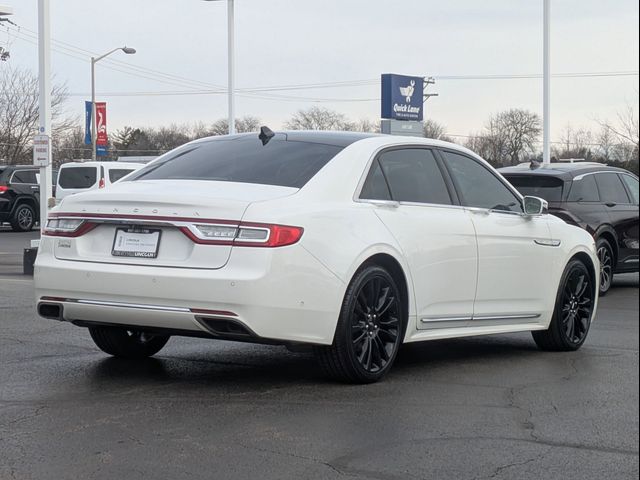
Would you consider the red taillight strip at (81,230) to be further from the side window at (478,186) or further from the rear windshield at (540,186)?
the rear windshield at (540,186)

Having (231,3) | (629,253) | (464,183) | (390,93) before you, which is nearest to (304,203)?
(464,183)

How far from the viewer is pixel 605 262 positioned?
13.7 metres

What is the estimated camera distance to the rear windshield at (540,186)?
13375mm

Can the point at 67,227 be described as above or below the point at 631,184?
below

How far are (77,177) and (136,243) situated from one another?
2338 centimetres

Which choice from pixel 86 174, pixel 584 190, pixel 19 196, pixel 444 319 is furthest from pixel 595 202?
pixel 19 196

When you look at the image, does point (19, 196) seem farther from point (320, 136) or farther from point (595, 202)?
point (320, 136)

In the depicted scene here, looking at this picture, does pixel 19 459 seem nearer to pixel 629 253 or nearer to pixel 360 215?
pixel 360 215

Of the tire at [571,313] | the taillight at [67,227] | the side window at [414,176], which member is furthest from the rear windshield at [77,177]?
the taillight at [67,227]

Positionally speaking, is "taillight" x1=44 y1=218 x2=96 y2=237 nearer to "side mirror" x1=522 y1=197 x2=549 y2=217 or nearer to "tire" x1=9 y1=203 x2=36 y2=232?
"side mirror" x1=522 y1=197 x2=549 y2=217

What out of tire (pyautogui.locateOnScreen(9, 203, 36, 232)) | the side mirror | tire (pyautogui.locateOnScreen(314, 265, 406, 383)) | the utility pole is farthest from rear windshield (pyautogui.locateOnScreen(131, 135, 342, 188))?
tire (pyautogui.locateOnScreen(9, 203, 36, 232))

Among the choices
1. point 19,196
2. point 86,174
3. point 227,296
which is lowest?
point 227,296

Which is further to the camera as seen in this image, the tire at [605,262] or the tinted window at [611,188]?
the tinted window at [611,188]

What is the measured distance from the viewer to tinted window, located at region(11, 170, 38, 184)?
30172 mm
